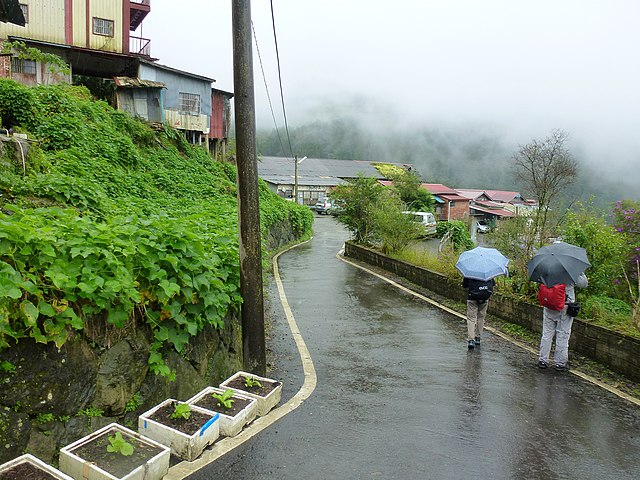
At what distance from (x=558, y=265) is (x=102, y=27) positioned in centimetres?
2558

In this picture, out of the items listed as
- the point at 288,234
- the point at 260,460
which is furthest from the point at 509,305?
the point at 288,234

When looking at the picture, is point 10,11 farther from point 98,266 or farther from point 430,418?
point 430,418

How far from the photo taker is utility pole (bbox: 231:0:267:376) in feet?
19.1

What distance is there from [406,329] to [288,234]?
2150cm

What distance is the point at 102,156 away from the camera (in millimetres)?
14266

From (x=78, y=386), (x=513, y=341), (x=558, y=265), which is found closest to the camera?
(x=78, y=386)

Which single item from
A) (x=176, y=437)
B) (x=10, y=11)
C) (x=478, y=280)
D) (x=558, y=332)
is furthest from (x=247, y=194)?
(x=10, y=11)

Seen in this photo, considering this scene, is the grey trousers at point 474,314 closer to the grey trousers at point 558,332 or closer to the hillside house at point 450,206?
the grey trousers at point 558,332

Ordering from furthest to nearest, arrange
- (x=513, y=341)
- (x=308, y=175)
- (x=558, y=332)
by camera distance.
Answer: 1. (x=308, y=175)
2. (x=513, y=341)
3. (x=558, y=332)

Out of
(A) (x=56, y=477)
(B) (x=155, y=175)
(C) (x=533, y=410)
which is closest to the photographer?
(A) (x=56, y=477)

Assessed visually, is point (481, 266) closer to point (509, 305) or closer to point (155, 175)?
point (509, 305)

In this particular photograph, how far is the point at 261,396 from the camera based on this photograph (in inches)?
213

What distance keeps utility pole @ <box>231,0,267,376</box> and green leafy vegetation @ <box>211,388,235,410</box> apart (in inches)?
40.9

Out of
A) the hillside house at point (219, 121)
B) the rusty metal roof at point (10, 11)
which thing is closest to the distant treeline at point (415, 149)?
the hillside house at point (219, 121)
